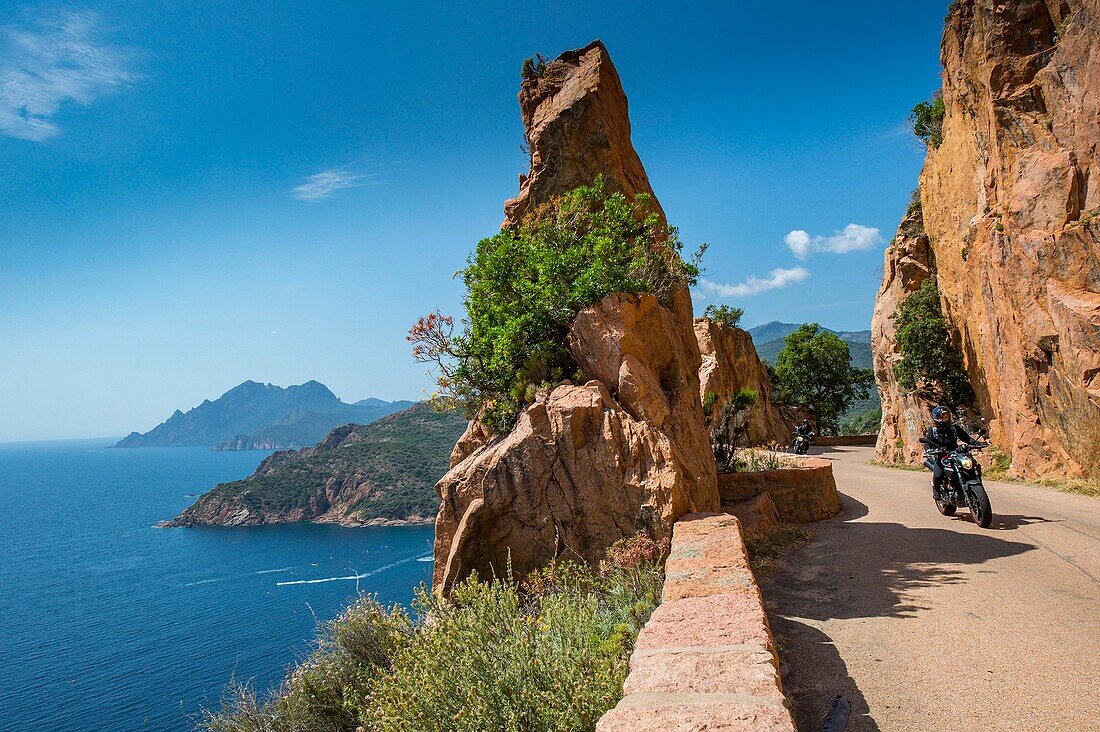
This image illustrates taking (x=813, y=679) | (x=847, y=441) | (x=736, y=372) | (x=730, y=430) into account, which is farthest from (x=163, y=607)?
(x=813, y=679)

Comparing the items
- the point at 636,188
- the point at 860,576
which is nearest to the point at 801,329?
the point at 636,188

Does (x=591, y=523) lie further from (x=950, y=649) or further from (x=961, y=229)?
(x=961, y=229)

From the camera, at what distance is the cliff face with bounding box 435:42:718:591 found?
670cm

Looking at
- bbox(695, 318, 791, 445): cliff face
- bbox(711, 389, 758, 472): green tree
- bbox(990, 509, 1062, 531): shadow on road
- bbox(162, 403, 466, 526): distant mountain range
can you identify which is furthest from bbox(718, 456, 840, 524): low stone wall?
bbox(162, 403, 466, 526): distant mountain range

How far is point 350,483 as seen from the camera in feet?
294

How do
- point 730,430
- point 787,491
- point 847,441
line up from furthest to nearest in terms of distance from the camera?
point 847,441
point 730,430
point 787,491

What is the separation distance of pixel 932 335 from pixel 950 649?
20182 mm

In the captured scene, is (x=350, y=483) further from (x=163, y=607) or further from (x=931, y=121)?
(x=931, y=121)

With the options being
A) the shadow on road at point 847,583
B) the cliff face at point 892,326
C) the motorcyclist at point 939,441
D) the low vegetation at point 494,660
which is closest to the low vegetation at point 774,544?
the shadow on road at point 847,583

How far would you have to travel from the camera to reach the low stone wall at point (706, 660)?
2598mm

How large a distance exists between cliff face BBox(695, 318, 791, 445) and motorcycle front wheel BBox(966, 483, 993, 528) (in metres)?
15.0

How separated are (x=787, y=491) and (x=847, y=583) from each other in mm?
3906

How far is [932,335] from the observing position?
2108 cm

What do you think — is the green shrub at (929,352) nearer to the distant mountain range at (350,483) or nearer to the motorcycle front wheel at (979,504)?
the motorcycle front wheel at (979,504)
